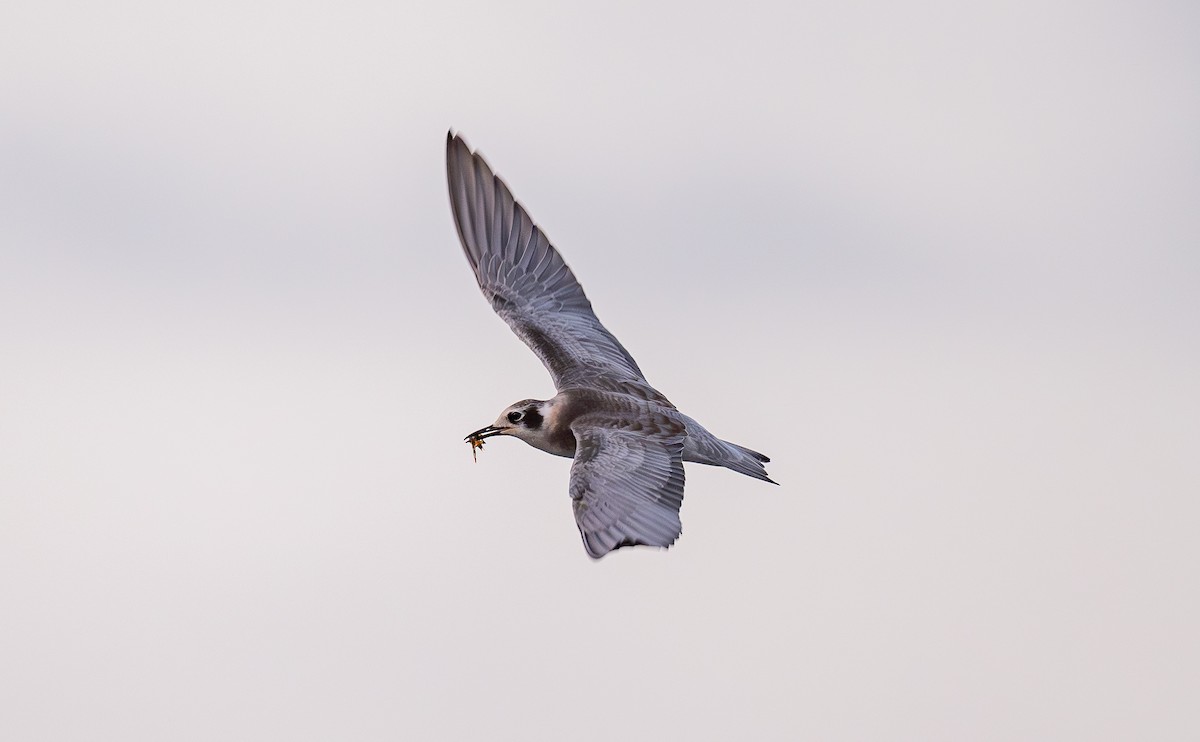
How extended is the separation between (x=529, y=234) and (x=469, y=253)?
1.03 metres

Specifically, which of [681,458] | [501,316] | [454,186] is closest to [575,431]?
[681,458]

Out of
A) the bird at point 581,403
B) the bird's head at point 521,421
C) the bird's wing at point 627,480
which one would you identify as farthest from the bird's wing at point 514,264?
the bird's wing at point 627,480

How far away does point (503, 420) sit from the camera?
21.6 m

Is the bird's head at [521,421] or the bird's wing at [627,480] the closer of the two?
the bird's wing at [627,480]

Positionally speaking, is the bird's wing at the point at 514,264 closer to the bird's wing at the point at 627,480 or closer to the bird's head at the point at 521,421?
the bird's head at the point at 521,421

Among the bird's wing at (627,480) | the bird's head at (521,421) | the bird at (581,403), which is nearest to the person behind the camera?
the bird's wing at (627,480)

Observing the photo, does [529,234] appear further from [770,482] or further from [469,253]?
[770,482]

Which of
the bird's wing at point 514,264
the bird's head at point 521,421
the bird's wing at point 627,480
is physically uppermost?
the bird's wing at point 514,264

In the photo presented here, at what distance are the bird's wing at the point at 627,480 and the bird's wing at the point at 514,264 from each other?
3.43 metres

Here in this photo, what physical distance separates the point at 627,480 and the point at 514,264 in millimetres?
6919

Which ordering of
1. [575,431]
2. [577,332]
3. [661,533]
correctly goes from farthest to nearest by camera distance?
[577,332]
[575,431]
[661,533]

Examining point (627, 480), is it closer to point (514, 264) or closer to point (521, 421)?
point (521, 421)

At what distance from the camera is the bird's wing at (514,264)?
2406 centimetres

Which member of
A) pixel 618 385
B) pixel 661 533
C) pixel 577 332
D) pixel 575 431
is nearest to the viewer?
pixel 661 533
